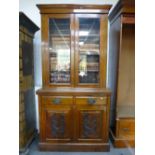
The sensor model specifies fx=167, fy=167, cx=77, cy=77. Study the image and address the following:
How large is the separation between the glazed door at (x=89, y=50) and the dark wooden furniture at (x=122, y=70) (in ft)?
0.83

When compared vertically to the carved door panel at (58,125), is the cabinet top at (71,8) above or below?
above

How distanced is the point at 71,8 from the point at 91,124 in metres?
1.55

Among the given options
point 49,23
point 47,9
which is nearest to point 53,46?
point 49,23

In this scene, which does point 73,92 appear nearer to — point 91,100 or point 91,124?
point 91,100

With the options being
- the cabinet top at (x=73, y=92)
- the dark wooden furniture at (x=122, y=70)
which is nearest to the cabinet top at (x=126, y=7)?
the dark wooden furniture at (x=122, y=70)

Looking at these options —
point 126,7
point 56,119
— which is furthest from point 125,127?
point 126,7

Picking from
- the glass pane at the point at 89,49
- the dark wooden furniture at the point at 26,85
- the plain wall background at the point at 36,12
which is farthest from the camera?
the plain wall background at the point at 36,12

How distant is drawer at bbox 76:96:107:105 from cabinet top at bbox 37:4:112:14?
1137 mm

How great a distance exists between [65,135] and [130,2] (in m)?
1.92

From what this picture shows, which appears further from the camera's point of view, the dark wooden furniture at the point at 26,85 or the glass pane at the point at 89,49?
the glass pane at the point at 89,49

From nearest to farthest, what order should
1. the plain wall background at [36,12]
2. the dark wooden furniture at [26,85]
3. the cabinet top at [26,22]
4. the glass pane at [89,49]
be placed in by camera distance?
the cabinet top at [26,22] < the dark wooden furniture at [26,85] < the glass pane at [89,49] < the plain wall background at [36,12]

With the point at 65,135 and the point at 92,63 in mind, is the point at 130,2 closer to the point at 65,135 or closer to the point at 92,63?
the point at 92,63

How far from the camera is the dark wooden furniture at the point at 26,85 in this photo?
2.05 m

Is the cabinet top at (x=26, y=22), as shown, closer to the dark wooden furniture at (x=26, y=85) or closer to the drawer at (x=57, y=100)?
the dark wooden furniture at (x=26, y=85)
